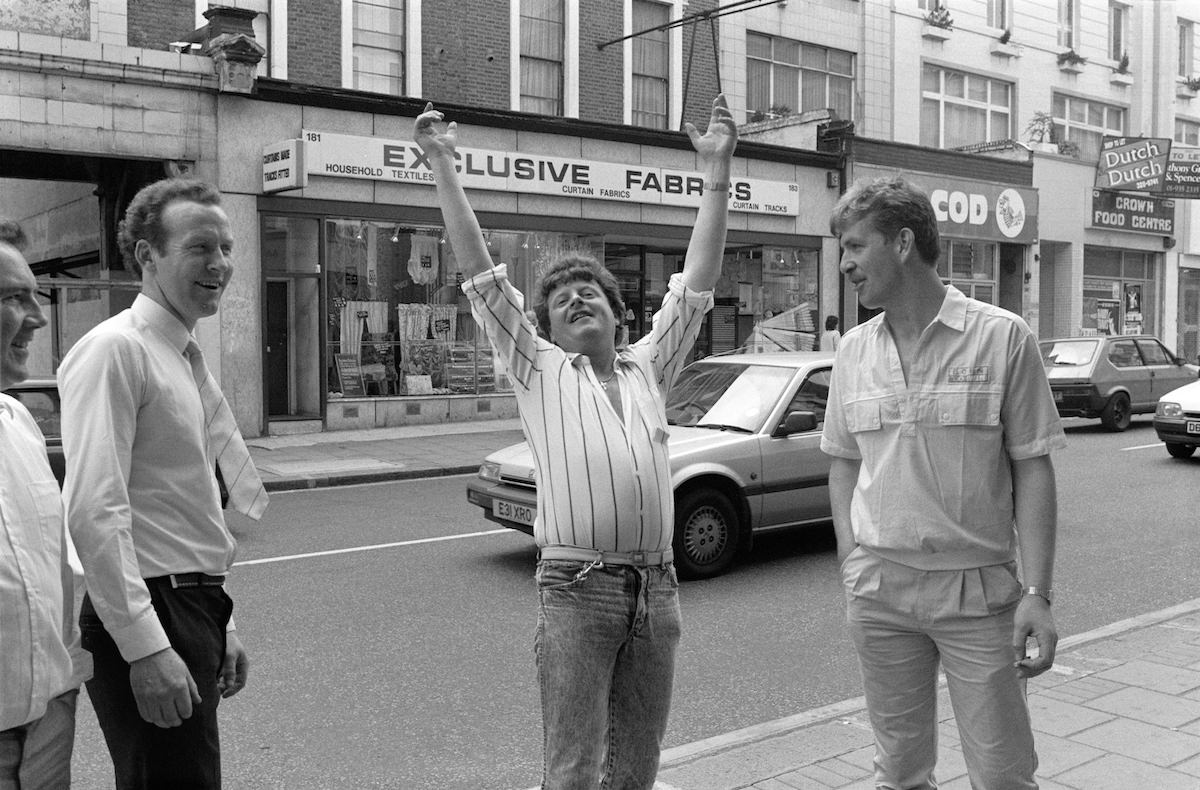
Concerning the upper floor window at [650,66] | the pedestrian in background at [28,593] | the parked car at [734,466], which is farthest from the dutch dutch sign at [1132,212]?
the pedestrian in background at [28,593]

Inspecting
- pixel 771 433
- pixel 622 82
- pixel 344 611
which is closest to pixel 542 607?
pixel 344 611

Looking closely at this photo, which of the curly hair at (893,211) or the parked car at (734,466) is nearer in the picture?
the curly hair at (893,211)

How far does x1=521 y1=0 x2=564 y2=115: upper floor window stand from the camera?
67.6 ft

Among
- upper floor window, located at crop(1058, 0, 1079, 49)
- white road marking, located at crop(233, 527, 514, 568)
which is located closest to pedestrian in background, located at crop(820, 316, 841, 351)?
white road marking, located at crop(233, 527, 514, 568)

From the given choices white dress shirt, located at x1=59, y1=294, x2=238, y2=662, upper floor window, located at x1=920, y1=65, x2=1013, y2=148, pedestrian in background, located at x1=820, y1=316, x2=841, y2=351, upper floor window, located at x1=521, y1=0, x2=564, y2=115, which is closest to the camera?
white dress shirt, located at x1=59, y1=294, x2=238, y2=662

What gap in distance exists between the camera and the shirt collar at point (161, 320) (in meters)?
2.72

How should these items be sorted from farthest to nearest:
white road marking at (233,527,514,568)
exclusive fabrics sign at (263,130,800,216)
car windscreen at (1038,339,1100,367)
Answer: car windscreen at (1038,339,1100,367), exclusive fabrics sign at (263,130,800,216), white road marking at (233,527,514,568)

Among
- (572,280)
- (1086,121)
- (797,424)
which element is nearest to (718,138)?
(572,280)

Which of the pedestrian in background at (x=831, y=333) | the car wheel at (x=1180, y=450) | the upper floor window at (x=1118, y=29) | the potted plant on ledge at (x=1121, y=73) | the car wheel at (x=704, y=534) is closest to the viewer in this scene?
the car wheel at (x=704, y=534)

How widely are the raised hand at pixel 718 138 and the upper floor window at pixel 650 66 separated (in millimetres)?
18814

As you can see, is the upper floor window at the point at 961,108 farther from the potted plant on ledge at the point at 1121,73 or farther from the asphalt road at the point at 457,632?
the asphalt road at the point at 457,632

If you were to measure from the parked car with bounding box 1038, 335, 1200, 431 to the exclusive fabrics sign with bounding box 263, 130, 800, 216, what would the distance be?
602 cm

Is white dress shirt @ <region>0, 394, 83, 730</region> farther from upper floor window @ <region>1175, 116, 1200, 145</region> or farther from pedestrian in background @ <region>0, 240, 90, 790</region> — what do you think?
upper floor window @ <region>1175, 116, 1200, 145</region>

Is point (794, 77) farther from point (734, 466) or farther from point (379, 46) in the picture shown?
point (734, 466)
